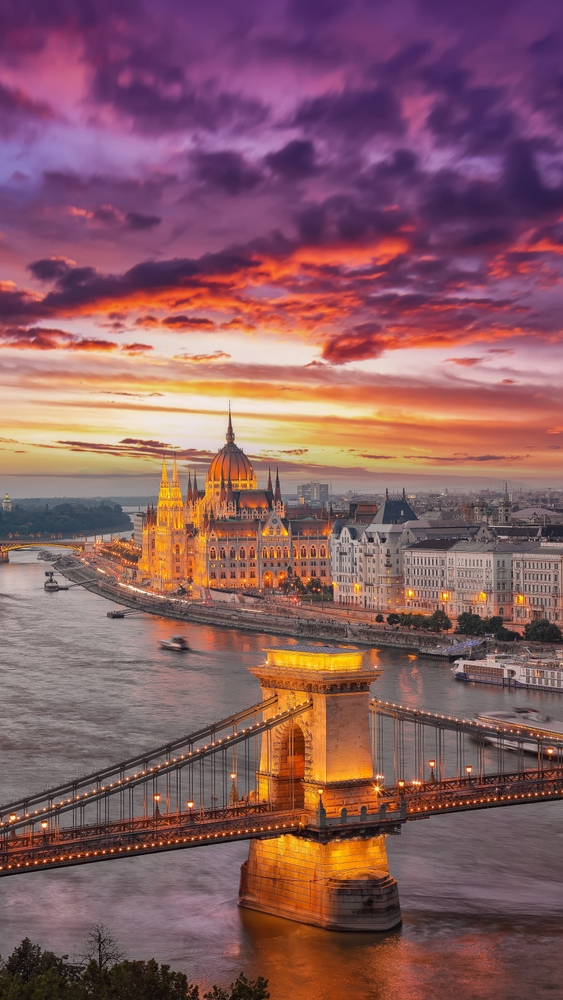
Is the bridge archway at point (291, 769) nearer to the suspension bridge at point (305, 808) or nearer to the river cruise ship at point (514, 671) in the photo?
the suspension bridge at point (305, 808)

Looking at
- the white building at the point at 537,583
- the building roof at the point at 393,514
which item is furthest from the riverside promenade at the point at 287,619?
the building roof at the point at 393,514

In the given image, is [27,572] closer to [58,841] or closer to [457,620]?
[457,620]

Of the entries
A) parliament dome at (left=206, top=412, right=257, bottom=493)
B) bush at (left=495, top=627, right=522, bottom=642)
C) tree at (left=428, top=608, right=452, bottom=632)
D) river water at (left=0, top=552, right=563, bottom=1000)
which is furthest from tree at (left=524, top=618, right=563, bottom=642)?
parliament dome at (left=206, top=412, right=257, bottom=493)

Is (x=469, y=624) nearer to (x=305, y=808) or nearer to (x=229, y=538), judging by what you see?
(x=229, y=538)

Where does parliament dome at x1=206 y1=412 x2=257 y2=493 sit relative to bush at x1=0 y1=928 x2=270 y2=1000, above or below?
above

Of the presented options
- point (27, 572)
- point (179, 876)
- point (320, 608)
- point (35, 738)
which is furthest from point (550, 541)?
point (27, 572)

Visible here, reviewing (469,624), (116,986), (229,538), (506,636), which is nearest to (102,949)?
(116,986)

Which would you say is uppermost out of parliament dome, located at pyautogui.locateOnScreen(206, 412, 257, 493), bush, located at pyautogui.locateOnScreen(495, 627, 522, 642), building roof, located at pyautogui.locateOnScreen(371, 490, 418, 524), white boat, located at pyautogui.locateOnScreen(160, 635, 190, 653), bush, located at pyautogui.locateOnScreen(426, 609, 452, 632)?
parliament dome, located at pyautogui.locateOnScreen(206, 412, 257, 493)

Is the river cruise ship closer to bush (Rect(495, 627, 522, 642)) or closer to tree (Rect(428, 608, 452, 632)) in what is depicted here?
bush (Rect(495, 627, 522, 642))
